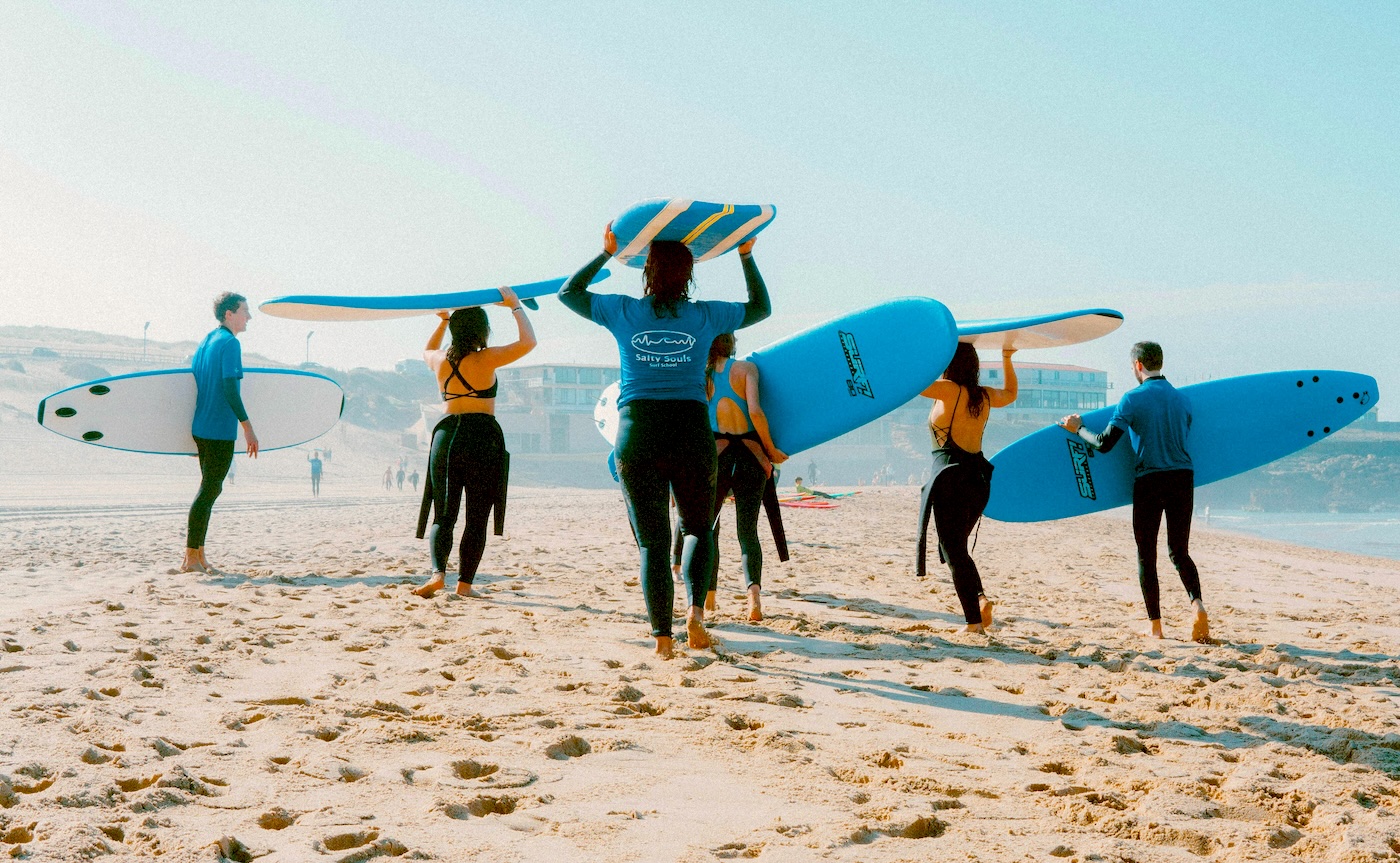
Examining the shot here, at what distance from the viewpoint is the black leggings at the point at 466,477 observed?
4918 mm

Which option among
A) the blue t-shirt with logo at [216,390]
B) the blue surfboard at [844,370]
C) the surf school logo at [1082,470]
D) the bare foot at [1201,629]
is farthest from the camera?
the blue t-shirt with logo at [216,390]

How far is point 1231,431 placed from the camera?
5758 mm

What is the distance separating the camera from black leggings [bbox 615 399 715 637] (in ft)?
11.5

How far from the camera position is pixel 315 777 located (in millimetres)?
2227

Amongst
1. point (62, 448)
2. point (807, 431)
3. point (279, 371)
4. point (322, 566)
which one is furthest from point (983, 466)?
point (62, 448)

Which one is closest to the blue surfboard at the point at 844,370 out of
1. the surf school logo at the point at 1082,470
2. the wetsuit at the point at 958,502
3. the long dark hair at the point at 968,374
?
the long dark hair at the point at 968,374

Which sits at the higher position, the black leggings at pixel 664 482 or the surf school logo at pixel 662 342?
the surf school logo at pixel 662 342

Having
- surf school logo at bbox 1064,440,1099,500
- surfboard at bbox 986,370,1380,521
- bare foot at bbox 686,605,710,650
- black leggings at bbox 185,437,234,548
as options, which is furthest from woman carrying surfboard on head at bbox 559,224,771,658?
black leggings at bbox 185,437,234,548

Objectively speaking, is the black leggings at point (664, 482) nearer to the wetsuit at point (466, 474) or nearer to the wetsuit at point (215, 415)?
the wetsuit at point (466, 474)

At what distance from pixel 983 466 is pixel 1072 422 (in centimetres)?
65

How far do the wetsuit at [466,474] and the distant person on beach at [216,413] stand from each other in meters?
1.62

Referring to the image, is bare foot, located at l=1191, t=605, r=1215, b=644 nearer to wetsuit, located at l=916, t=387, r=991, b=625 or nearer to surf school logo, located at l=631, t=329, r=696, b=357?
wetsuit, located at l=916, t=387, r=991, b=625

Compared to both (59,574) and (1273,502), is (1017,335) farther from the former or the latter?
(1273,502)

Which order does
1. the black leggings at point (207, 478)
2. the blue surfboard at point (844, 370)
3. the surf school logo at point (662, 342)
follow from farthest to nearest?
1. the black leggings at point (207, 478)
2. the blue surfboard at point (844, 370)
3. the surf school logo at point (662, 342)
